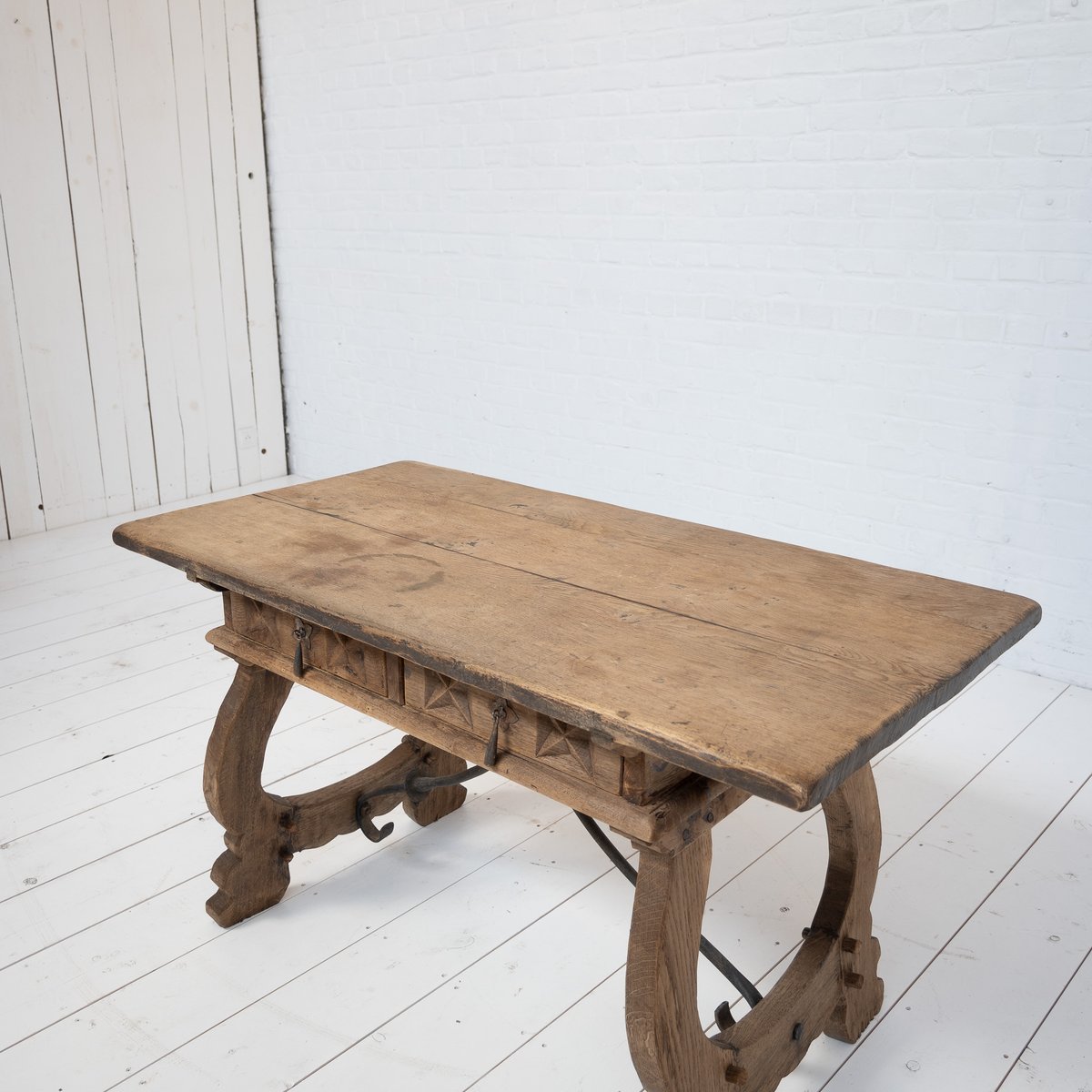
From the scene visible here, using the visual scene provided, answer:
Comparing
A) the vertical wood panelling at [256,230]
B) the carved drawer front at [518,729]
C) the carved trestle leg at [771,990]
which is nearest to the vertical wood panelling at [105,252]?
the vertical wood panelling at [256,230]

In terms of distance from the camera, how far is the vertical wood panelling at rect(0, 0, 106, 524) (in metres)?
3.91

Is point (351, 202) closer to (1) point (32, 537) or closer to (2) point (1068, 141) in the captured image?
(1) point (32, 537)

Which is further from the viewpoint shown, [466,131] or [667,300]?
[466,131]

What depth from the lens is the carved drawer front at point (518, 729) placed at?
4.51ft

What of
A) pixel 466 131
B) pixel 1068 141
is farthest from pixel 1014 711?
pixel 466 131

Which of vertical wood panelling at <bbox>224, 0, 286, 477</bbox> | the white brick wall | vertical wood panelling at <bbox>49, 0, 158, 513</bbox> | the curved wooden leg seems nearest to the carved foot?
the curved wooden leg

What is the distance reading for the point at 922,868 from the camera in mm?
2184

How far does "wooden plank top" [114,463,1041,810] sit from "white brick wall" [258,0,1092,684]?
1456 millimetres

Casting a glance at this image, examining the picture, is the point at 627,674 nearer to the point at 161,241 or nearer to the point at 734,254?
→ the point at 734,254

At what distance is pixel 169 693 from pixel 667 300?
1.93m

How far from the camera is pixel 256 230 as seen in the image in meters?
4.80

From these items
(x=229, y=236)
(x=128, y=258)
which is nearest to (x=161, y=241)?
(x=128, y=258)

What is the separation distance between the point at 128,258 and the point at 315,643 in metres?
3.18

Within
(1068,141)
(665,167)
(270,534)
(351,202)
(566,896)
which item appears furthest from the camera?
(351,202)
